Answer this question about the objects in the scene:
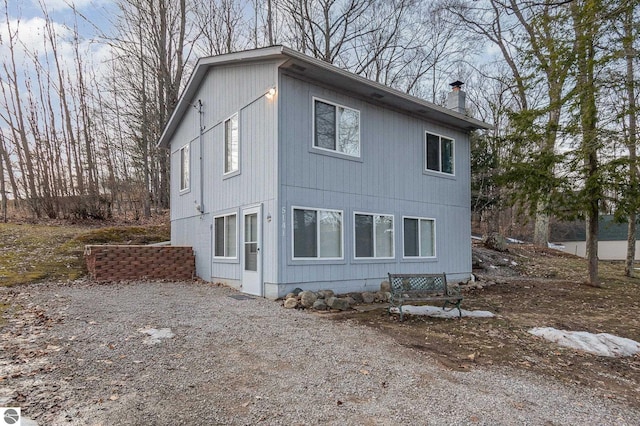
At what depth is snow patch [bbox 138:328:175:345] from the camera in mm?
4811

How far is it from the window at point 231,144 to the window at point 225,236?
4.05 feet

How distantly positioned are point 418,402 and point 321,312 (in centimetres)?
384

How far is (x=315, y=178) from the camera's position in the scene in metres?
8.52

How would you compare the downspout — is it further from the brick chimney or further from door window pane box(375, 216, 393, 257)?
the brick chimney

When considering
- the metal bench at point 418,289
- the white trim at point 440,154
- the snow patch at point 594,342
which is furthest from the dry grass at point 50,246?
the snow patch at point 594,342

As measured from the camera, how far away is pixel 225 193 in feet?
32.9

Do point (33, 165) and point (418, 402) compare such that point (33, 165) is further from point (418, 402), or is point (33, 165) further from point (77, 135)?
point (418, 402)

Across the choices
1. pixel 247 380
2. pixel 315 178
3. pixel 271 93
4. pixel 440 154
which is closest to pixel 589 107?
pixel 440 154

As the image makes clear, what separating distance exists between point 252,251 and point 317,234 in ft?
4.98

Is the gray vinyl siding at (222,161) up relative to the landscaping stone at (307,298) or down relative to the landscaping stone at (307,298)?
up

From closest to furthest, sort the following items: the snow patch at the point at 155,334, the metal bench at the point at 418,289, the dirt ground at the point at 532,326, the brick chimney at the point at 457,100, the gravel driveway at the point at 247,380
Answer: the gravel driveway at the point at 247,380, the dirt ground at the point at 532,326, the snow patch at the point at 155,334, the metal bench at the point at 418,289, the brick chimney at the point at 457,100

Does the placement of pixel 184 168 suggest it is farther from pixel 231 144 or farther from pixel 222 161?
pixel 231 144

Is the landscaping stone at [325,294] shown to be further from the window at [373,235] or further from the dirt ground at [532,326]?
the window at [373,235]

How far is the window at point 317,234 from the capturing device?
8.15m
